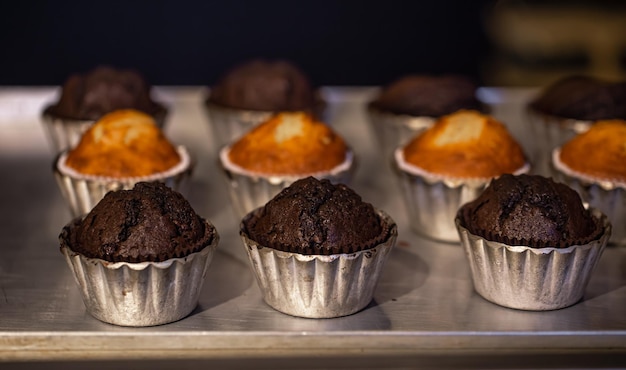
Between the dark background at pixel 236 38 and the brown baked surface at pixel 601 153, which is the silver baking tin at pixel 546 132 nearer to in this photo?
the brown baked surface at pixel 601 153

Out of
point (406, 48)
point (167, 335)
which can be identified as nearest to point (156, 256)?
point (167, 335)

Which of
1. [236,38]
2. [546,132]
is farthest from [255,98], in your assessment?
[236,38]

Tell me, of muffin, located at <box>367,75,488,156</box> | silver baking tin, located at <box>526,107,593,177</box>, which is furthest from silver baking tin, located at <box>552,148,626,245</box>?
muffin, located at <box>367,75,488,156</box>

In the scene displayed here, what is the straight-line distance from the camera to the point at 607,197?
10.4ft

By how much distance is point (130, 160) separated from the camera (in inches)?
129

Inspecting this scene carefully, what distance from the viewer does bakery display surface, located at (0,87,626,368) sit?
2.50m

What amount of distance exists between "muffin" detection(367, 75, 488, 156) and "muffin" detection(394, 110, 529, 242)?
585 mm

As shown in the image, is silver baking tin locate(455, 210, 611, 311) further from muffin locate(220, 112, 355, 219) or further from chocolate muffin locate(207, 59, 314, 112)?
chocolate muffin locate(207, 59, 314, 112)

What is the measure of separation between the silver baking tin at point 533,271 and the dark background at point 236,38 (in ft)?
15.8

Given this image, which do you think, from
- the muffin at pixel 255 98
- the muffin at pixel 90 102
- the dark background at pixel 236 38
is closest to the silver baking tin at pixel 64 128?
the muffin at pixel 90 102

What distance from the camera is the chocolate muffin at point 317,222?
103 inches

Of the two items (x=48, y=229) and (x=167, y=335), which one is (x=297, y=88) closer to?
(x=48, y=229)

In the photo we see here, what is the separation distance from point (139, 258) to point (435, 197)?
1.18 meters

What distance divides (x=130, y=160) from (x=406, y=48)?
4651 mm
